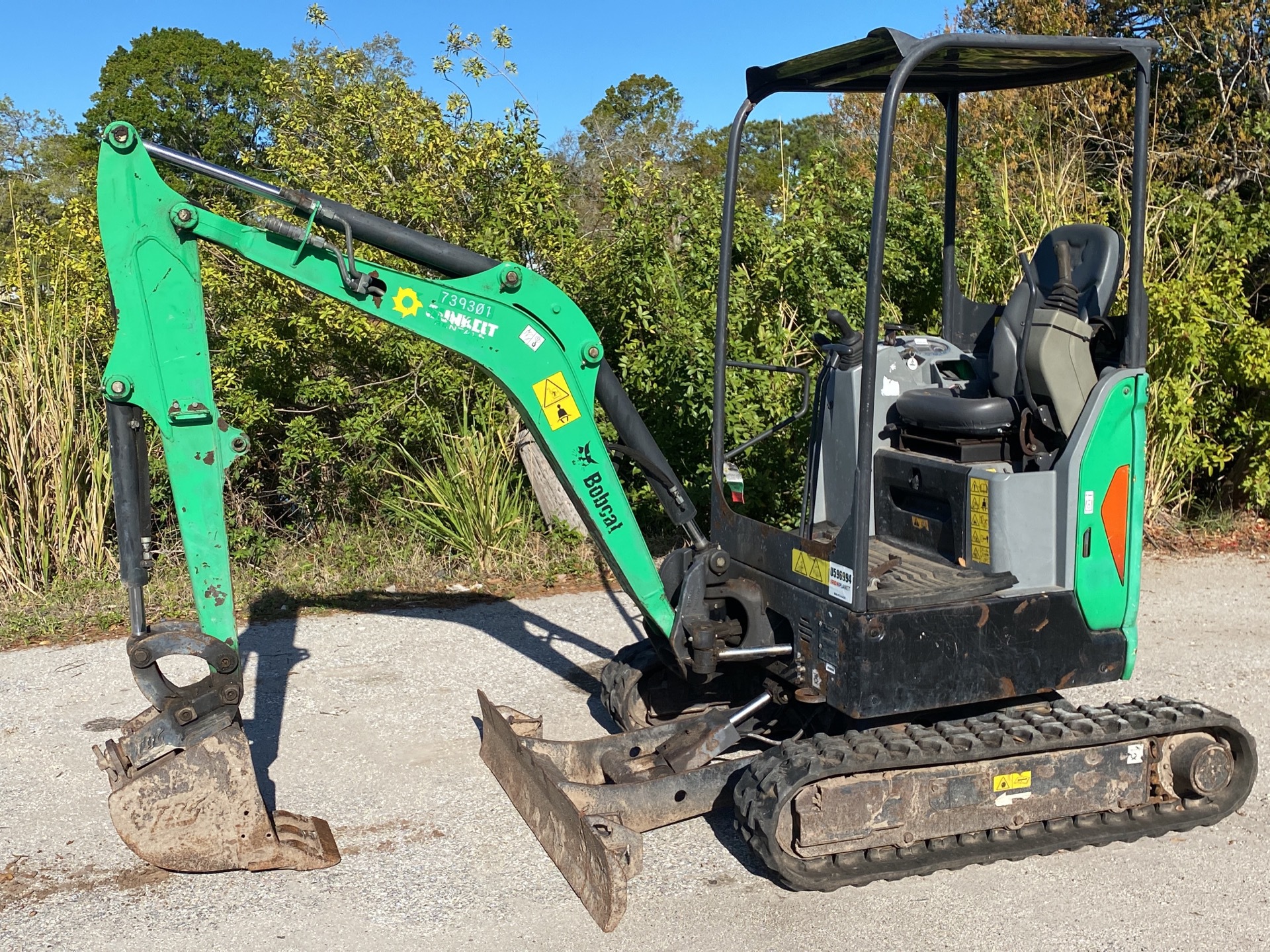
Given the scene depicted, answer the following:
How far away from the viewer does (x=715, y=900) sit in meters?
4.21

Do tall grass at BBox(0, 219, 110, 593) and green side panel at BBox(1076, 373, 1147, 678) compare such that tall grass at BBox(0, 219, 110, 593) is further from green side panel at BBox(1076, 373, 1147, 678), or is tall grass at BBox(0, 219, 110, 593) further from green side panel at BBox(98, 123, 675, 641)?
green side panel at BBox(1076, 373, 1147, 678)

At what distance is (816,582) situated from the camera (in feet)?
14.7

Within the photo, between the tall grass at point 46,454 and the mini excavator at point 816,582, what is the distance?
4345mm

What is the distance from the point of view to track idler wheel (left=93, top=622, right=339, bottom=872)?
4.21 m

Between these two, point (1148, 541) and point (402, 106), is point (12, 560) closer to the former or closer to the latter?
point (402, 106)

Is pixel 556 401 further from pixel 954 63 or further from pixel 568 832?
pixel 954 63

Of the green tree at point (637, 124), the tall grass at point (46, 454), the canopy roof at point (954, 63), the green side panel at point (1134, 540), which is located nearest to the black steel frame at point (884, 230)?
the canopy roof at point (954, 63)

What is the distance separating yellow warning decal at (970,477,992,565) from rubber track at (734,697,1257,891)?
2.03ft

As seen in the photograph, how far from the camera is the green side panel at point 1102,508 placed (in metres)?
4.50

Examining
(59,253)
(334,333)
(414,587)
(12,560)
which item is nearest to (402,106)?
(334,333)

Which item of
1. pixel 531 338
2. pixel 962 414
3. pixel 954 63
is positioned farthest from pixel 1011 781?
pixel 954 63

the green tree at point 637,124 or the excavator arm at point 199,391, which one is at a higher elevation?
the green tree at point 637,124

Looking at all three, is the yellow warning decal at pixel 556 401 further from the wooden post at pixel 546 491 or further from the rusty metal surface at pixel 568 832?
the wooden post at pixel 546 491

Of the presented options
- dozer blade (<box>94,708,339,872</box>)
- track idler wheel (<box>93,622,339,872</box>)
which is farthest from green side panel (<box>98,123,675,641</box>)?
dozer blade (<box>94,708,339,872</box>)
